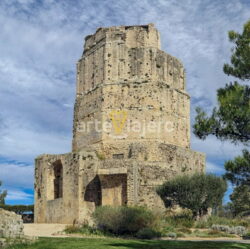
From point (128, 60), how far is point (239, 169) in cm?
2342

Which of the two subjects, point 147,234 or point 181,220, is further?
point 181,220

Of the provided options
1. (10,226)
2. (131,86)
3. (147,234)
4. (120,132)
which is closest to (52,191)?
(120,132)

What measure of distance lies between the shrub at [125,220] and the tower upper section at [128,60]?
15.1 metres

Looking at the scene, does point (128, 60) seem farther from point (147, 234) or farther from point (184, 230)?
point (147, 234)

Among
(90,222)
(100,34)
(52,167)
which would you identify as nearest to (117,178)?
(90,222)

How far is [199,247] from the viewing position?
52.9ft

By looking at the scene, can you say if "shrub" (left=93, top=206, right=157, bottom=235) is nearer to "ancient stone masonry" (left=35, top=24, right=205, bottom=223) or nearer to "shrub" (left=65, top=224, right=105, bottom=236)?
"shrub" (left=65, top=224, right=105, bottom=236)

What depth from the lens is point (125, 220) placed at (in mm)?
23484

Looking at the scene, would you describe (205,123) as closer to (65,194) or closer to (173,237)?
(173,237)

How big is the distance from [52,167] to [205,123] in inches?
900

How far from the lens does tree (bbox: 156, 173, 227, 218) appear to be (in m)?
29.5

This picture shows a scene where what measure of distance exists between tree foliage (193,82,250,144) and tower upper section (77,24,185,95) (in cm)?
2146

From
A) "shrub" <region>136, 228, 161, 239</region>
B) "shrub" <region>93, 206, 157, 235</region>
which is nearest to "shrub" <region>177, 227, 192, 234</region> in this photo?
"shrub" <region>93, 206, 157, 235</region>

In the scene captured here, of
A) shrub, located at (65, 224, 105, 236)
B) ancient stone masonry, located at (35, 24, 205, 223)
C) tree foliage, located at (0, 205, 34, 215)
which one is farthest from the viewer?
tree foliage, located at (0, 205, 34, 215)
